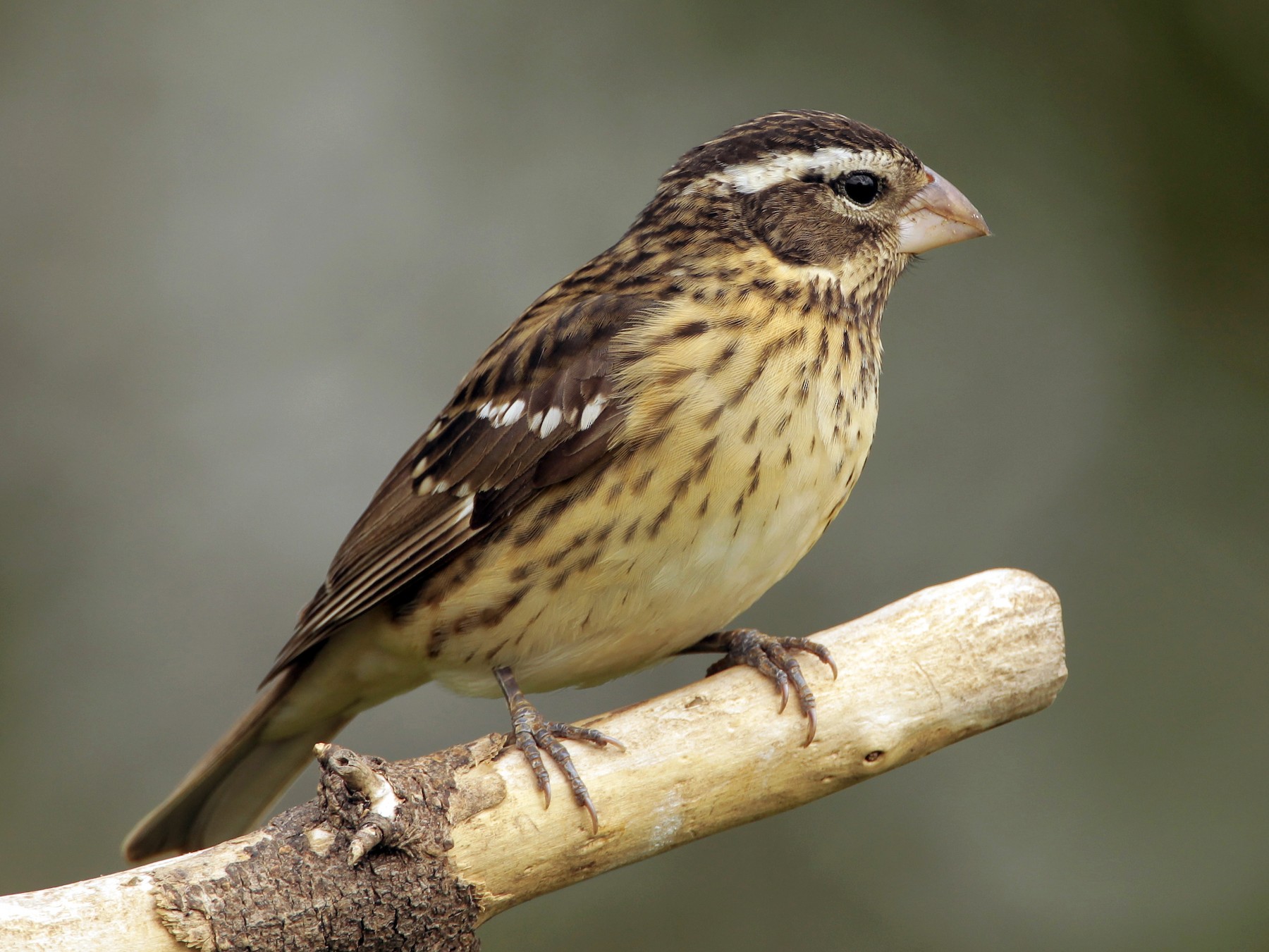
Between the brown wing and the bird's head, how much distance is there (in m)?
0.44

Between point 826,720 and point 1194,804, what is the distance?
152 inches

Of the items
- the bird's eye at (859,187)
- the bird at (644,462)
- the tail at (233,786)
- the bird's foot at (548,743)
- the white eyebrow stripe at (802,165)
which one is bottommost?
the tail at (233,786)

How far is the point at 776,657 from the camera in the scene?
10.7 ft

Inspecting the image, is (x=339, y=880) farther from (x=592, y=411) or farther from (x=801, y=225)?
(x=801, y=225)

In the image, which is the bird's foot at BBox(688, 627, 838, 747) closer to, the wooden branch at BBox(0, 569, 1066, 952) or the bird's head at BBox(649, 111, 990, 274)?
the wooden branch at BBox(0, 569, 1066, 952)

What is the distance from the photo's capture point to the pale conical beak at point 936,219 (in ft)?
12.0

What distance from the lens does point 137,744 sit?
6.51 metres

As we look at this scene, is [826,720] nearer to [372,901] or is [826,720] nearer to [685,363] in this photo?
[685,363]

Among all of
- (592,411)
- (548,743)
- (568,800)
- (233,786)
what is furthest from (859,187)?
(233,786)

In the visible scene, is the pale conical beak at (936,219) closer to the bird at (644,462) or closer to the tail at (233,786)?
the bird at (644,462)

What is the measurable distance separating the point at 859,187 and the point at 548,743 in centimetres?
180

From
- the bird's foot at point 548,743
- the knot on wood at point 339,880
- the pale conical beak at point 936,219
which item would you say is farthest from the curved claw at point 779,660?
the pale conical beak at point 936,219

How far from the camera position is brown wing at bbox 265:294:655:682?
10.9ft

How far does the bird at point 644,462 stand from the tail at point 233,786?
11 mm
